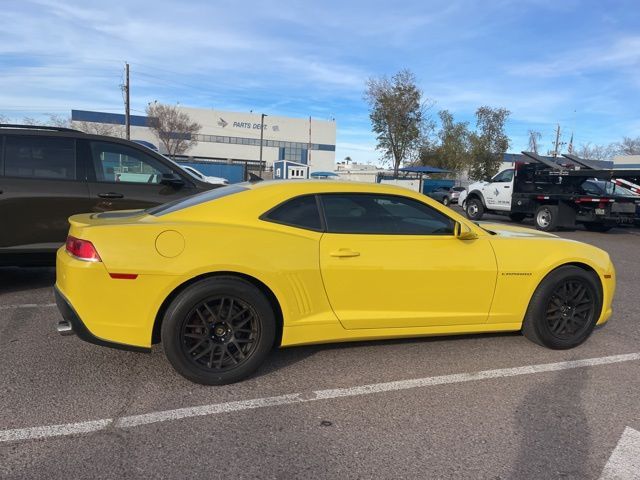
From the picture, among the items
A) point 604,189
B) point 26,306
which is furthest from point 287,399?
point 604,189

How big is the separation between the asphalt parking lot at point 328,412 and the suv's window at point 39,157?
1.89m

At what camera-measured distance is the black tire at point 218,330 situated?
3.30 m

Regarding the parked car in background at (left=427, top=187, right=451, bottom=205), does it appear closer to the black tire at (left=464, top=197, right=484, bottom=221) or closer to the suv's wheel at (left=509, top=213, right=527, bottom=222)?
the black tire at (left=464, top=197, right=484, bottom=221)

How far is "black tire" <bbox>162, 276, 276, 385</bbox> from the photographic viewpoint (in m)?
3.30

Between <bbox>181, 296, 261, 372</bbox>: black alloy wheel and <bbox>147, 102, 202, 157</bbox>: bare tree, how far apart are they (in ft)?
223

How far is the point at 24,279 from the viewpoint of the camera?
6.52m

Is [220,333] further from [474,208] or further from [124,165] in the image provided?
[474,208]

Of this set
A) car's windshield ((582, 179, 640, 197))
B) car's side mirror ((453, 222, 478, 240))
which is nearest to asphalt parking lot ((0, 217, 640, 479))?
car's side mirror ((453, 222, 478, 240))

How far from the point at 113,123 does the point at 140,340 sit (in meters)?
84.4

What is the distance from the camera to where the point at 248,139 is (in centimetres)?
8512

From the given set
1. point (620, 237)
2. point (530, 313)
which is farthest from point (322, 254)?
point (620, 237)

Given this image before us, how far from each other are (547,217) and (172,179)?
43.4ft

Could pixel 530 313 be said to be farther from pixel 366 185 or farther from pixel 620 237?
pixel 620 237

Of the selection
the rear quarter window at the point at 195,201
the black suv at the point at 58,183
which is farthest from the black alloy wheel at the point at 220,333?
the black suv at the point at 58,183
